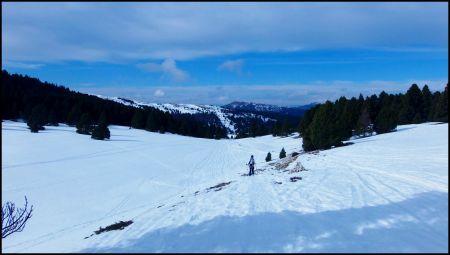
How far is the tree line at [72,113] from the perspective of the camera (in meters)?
64.1

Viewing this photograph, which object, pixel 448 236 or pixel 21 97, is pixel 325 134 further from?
pixel 21 97

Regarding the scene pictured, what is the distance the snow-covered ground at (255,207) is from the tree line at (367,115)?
505cm

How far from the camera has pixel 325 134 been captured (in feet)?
115

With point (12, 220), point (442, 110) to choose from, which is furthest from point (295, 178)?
point (442, 110)

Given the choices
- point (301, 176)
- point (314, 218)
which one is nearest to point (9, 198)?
point (301, 176)

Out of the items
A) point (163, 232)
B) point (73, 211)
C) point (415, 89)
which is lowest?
point (73, 211)

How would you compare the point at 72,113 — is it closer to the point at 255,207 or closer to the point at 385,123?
the point at 385,123

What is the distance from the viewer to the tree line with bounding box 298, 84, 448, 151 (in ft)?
116

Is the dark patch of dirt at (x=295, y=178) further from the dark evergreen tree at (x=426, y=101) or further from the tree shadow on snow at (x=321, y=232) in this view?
the dark evergreen tree at (x=426, y=101)

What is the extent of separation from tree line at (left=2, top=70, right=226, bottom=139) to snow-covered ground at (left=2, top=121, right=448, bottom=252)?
31.4 metres

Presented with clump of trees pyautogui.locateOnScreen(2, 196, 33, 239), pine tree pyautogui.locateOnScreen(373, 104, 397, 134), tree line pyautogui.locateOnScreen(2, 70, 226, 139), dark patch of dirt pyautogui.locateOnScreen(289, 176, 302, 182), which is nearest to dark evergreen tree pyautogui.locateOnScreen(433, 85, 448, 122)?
pine tree pyautogui.locateOnScreen(373, 104, 397, 134)

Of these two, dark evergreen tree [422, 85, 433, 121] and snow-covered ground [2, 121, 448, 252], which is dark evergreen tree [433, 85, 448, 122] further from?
snow-covered ground [2, 121, 448, 252]

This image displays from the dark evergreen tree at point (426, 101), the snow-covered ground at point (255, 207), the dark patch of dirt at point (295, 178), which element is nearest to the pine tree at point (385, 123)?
the snow-covered ground at point (255, 207)

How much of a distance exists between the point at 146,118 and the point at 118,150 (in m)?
49.5
